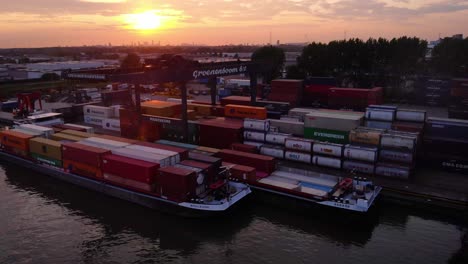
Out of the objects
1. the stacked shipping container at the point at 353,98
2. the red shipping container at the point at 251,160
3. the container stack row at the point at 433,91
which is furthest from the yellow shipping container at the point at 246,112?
the container stack row at the point at 433,91

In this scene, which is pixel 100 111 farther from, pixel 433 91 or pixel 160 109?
pixel 433 91

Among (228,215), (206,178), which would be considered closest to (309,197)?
(228,215)

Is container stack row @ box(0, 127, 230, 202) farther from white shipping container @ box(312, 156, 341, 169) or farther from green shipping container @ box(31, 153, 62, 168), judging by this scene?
white shipping container @ box(312, 156, 341, 169)

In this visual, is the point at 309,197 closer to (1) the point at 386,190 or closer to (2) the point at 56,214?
(1) the point at 386,190

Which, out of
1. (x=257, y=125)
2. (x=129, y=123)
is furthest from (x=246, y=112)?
(x=129, y=123)

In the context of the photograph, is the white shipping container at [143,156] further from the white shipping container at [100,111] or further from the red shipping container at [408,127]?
the red shipping container at [408,127]
